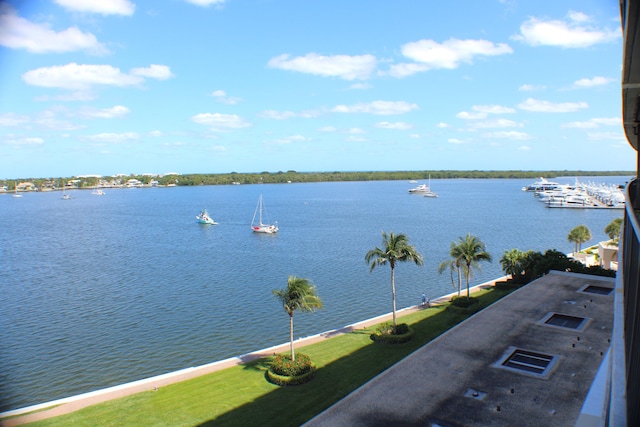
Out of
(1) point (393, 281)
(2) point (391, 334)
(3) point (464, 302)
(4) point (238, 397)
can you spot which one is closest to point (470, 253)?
(3) point (464, 302)

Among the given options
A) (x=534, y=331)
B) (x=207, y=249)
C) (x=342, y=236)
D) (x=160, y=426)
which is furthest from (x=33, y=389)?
(x=342, y=236)

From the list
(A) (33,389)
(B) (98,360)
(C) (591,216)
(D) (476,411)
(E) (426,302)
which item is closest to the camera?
(D) (476,411)

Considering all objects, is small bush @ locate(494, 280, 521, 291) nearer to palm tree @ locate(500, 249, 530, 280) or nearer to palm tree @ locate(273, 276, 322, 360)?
palm tree @ locate(500, 249, 530, 280)

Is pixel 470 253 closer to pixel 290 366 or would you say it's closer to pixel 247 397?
pixel 290 366

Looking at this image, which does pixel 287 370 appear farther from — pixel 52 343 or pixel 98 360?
pixel 52 343

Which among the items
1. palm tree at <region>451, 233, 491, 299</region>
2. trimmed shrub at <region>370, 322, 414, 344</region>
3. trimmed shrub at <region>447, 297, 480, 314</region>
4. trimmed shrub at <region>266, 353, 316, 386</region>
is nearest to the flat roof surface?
trimmed shrub at <region>370, 322, 414, 344</region>

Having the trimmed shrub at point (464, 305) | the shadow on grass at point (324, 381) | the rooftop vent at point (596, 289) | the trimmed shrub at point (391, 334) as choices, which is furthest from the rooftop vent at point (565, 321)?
the trimmed shrub at point (464, 305)
